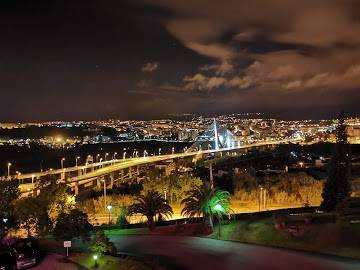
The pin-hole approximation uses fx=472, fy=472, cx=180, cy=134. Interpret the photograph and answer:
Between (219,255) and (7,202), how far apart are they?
37.0 feet

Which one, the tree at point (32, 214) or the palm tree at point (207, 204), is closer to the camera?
the palm tree at point (207, 204)

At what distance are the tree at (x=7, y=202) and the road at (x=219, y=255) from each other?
551cm

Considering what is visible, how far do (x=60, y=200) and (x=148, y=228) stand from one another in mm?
4855

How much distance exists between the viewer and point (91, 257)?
15445 millimetres

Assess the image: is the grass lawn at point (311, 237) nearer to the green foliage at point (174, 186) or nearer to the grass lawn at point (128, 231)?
the grass lawn at point (128, 231)

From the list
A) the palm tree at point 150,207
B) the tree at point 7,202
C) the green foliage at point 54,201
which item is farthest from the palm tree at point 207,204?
the tree at point 7,202

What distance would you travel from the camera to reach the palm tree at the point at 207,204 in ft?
59.9

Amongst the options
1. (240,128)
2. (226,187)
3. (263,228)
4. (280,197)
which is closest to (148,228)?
(263,228)

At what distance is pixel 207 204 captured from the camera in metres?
18.3

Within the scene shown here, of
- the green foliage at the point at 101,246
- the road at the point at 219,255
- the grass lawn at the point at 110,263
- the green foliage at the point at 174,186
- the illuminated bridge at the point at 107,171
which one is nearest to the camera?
the road at the point at 219,255

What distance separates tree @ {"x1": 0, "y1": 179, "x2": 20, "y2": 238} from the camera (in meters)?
20.6

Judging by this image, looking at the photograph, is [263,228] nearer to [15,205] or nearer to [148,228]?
[148,228]

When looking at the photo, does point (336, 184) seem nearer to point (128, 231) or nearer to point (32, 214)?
point (128, 231)

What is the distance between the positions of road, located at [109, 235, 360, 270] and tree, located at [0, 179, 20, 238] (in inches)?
217
